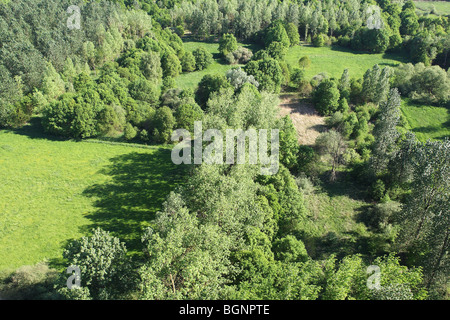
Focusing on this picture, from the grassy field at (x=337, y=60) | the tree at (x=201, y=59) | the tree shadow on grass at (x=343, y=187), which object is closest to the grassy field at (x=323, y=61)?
the grassy field at (x=337, y=60)

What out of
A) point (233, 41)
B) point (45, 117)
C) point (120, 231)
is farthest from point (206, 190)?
point (233, 41)

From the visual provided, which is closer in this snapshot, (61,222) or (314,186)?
(61,222)

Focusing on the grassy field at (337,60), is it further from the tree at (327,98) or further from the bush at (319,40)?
the tree at (327,98)

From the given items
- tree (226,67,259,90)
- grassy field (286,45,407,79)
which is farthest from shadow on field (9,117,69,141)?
grassy field (286,45,407,79)

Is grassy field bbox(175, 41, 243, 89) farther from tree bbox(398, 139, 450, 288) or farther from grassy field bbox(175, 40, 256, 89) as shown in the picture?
tree bbox(398, 139, 450, 288)

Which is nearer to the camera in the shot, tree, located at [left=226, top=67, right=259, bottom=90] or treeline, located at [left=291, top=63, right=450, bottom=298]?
treeline, located at [left=291, top=63, right=450, bottom=298]

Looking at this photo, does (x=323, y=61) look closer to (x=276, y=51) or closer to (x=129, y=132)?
(x=276, y=51)
